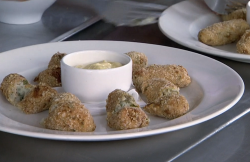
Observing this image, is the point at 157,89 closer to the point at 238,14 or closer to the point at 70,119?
the point at 70,119

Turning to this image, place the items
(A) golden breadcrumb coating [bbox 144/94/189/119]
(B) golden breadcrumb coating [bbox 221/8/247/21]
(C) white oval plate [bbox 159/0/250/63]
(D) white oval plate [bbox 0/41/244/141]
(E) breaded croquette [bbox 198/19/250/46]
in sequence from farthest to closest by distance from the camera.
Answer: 1. (B) golden breadcrumb coating [bbox 221/8/247/21]
2. (E) breaded croquette [bbox 198/19/250/46]
3. (C) white oval plate [bbox 159/0/250/63]
4. (A) golden breadcrumb coating [bbox 144/94/189/119]
5. (D) white oval plate [bbox 0/41/244/141]

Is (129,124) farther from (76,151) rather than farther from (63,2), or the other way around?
(63,2)

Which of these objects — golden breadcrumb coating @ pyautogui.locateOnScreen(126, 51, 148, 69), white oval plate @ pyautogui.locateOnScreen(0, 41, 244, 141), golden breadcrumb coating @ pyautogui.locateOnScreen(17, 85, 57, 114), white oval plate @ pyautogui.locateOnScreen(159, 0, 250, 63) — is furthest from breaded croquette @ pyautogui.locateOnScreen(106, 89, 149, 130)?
white oval plate @ pyautogui.locateOnScreen(159, 0, 250, 63)

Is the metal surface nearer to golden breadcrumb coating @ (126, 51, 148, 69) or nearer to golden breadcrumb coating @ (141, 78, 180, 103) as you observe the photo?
golden breadcrumb coating @ (126, 51, 148, 69)

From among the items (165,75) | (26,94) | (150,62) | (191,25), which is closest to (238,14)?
(191,25)

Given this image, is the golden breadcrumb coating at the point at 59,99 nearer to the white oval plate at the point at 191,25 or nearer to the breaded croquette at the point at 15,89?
the breaded croquette at the point at 15,89
